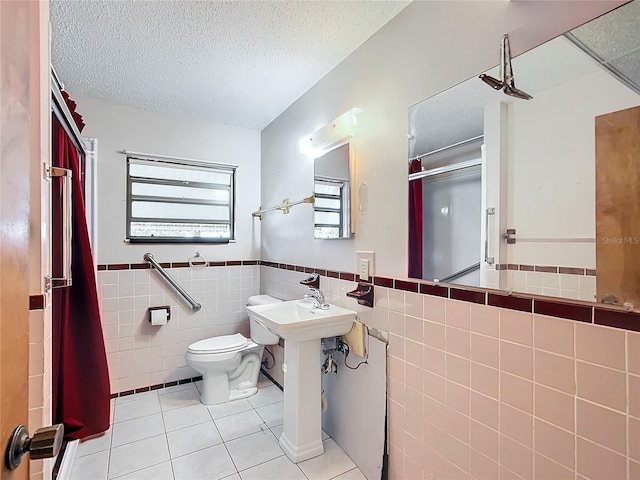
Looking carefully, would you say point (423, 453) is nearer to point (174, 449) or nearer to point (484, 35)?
point (174, 449)

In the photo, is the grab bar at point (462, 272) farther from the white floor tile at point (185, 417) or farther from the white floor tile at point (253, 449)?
the white floor tile at point (185, 417)

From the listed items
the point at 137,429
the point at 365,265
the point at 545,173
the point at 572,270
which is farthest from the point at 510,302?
the point at 137,429

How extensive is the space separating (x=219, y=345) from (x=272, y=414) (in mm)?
638

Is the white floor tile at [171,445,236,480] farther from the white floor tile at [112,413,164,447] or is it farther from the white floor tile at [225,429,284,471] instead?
the white floor tile at [112,413,164,447]

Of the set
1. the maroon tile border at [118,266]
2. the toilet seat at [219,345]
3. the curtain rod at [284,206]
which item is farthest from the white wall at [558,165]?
the maroon tile border at [118,266]

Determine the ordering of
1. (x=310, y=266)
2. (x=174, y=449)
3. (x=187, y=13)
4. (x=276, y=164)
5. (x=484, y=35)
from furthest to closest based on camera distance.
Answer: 1. (x=276, y=164)
2. (x=310, y=266)
3. (x=174, y=449)
4. (x=187, y=13)
5. (x=484, y=35)

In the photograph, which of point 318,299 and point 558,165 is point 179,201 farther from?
point 558,165

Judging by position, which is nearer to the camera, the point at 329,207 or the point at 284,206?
the point at 329,207

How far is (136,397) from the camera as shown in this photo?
8.37 feet

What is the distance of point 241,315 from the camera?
3025 mm

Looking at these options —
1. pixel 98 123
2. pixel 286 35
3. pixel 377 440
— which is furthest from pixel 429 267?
pixel 98 123

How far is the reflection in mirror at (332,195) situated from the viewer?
191cm

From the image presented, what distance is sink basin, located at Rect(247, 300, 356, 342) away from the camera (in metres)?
1.63

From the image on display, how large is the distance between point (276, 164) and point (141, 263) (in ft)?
4.51
